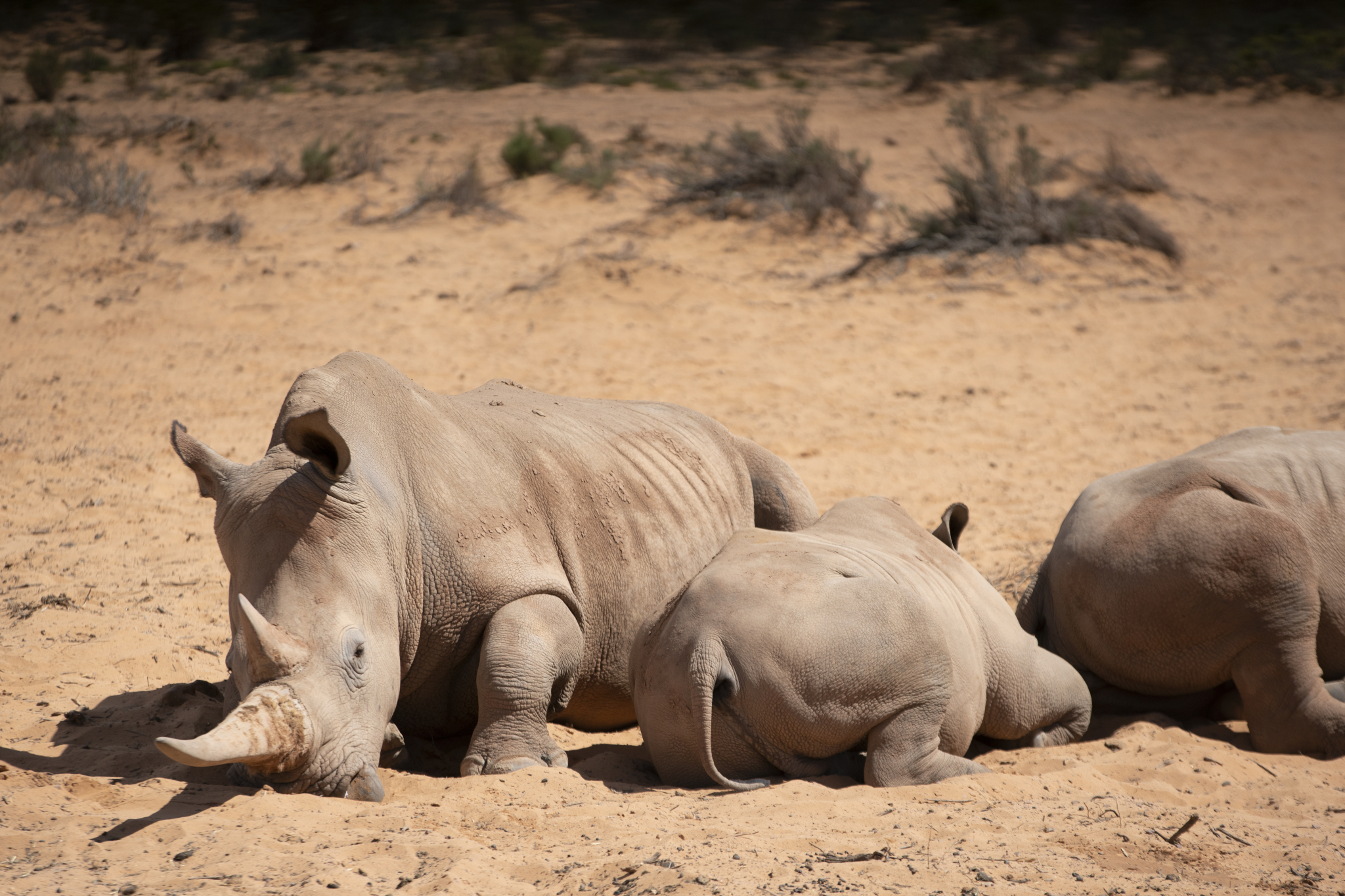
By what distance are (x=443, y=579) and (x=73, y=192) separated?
402 inches

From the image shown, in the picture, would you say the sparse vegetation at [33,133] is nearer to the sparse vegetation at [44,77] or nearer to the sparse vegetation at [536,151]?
the sparse vegetation at [44,77]

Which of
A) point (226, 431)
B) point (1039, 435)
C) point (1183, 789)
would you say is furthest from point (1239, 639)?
point (226, 431)

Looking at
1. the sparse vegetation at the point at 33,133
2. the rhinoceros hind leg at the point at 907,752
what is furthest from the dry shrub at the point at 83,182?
the rhinoceros hind leg at the point at 907,752

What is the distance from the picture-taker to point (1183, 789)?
3771 mm

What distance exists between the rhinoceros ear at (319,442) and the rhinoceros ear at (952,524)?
7.45 ft

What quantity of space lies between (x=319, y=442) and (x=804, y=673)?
1520 mm

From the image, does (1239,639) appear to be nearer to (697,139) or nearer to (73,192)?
(73,192)

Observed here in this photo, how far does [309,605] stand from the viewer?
3.39 meters

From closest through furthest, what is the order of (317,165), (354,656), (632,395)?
(354,656) < (632,395) < (317,165)

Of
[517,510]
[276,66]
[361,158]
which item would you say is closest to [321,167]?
[361,158]

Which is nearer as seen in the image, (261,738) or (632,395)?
(261,738)

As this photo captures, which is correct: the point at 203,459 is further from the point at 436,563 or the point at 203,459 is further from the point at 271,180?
the point at 271,180

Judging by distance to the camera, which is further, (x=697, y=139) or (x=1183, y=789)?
(x=697, y=139)

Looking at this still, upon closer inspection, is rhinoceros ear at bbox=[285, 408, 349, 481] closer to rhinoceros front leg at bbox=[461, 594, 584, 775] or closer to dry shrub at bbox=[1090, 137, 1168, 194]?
rhinoceros front leg at bbox=[461, 594, 584, 775]
